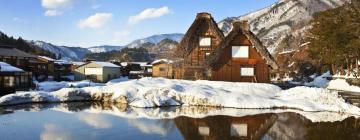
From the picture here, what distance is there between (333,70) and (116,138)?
47.2 meters

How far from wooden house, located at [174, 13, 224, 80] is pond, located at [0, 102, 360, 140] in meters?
17.4

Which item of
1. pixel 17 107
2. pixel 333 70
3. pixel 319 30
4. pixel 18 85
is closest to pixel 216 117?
pixel 17 107

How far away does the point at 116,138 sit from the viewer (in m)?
14.0

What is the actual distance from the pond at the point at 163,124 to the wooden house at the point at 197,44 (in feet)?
57.1

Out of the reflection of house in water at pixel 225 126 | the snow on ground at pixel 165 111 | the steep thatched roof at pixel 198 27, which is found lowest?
the reflection of house in water at pixel 225 126

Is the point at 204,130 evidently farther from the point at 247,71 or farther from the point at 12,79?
the point at 12,79

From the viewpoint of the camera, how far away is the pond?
1471cm

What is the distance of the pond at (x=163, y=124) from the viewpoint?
579 inches

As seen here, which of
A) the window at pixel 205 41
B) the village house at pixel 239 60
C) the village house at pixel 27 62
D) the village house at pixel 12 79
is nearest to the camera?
the village house at pixel 12 79

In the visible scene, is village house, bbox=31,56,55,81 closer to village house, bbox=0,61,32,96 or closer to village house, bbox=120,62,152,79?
village house, bbox=120,62,152,79

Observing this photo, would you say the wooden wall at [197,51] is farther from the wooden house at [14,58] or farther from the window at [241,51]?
the wooden house at [14,58]

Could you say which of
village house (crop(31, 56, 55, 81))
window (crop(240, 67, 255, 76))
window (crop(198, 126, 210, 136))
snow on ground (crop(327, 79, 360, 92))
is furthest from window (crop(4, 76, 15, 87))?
snow on ground (crop(327, 79, 360, 92))

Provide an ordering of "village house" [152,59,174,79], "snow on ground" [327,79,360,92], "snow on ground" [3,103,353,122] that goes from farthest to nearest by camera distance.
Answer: "village house" [152,59,174,79]
"snow on ground" [327,79,360,92]
"snow on ground" [3,103,353,122]

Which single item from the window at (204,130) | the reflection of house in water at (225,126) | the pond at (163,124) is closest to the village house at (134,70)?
the pond at (163,124)
